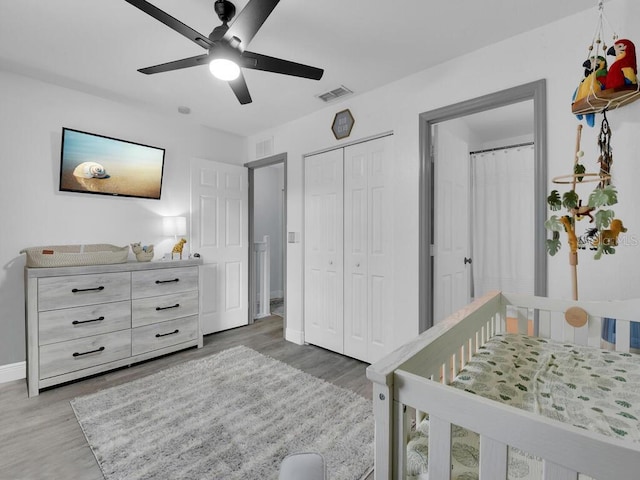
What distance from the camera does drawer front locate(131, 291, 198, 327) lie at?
9.03 ft

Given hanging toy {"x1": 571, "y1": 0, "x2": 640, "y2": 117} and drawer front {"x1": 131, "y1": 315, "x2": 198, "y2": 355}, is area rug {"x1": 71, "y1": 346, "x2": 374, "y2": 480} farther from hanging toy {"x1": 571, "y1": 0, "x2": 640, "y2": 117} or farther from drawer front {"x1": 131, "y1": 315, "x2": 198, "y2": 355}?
hanging toy {"x1": 571, "y1": 0, "x2": 640, "y2": 117}

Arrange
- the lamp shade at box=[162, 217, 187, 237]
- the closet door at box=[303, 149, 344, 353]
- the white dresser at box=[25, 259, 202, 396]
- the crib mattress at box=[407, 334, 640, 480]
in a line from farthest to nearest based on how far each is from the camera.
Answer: the lamp shade at box=[162, 217, 187, 237] < the closet door at box=[303, 149, 344, 353] < the white dresser at box=[25, 259, 202, 396] < the crib mattress at box=[407, 334, 640, 480]

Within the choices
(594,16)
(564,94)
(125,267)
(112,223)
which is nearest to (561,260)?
(564,94)

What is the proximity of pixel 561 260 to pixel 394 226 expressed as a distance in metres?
1.12

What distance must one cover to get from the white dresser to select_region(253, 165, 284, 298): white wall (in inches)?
87.1

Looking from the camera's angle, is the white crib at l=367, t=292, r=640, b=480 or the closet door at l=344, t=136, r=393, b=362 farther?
the closet door at l=344, t=136, r=393, b=362

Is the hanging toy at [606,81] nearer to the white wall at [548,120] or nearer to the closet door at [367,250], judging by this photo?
the white wall at [548,120]

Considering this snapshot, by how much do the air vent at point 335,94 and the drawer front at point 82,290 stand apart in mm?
A: 2378

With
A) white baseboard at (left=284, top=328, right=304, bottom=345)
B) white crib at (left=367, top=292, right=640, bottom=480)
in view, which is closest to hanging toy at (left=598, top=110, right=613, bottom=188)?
white crib at (left=367, top=292, right=640, bottom=480)

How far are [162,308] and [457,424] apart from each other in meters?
2.85

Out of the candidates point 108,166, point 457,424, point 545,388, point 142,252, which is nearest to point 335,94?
point 108,166

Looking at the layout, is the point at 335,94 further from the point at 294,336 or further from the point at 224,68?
the point at 294,336

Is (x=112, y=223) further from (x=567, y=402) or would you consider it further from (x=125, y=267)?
(x=567, y=402)

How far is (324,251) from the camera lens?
10.3 feet
